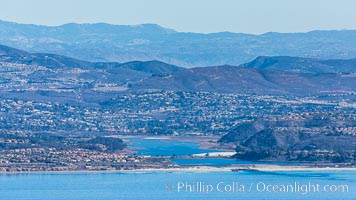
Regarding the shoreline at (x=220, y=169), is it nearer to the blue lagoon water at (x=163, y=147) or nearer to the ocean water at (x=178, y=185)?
the ocean water at (x=178, y=185)

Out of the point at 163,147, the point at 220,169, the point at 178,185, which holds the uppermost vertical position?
the point at 178,185

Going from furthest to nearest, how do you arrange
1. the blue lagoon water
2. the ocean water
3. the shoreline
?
the blue lagoon water → the shoreline → the ocean water

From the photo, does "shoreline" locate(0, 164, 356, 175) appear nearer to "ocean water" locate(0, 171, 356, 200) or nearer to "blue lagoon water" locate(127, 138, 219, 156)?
"ocean water" locate(0, 171, 356, 200)

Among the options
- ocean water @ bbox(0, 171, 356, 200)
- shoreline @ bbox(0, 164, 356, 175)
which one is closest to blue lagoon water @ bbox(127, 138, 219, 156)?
shoreline @ bbox(0, 164, 356, 175)

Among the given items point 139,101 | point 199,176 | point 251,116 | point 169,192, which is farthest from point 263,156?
point 139,101

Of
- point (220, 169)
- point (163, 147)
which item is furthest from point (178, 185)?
point (163, 147)

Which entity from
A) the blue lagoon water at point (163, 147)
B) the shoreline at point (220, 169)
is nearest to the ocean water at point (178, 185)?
the shoreline at point (220, 169)

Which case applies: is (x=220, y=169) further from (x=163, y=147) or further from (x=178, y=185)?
(x=163, y=147)

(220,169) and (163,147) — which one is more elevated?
(220,169)
